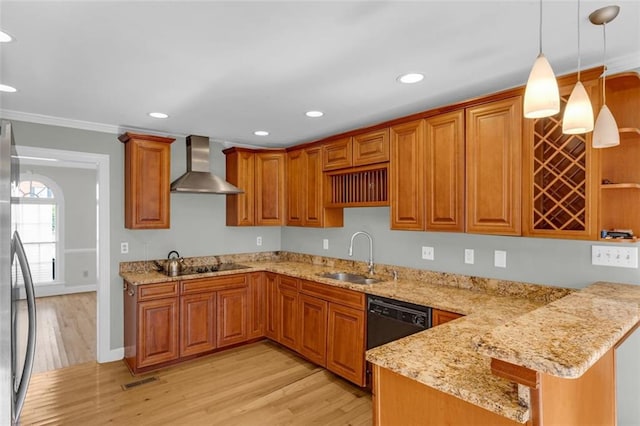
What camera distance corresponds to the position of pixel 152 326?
3420 millimetres

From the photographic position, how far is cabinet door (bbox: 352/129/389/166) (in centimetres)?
320

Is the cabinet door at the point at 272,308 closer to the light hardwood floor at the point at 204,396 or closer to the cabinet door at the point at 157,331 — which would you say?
the light hardwood floor at the point at 204,396

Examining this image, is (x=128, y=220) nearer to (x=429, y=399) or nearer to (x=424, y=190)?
(x=424, y=190)

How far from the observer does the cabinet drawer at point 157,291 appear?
335 centimetres

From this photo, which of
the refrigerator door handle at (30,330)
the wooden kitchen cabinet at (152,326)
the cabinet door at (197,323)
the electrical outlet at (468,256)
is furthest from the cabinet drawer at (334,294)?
the refrigerator door handle at (30,330)

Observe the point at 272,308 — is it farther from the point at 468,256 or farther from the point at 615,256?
the point at 615,256

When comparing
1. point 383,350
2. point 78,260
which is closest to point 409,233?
point 383,350

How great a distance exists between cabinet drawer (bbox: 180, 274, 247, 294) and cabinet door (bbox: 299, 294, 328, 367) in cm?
78

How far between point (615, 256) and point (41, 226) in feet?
28.3

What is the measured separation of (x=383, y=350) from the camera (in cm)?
154

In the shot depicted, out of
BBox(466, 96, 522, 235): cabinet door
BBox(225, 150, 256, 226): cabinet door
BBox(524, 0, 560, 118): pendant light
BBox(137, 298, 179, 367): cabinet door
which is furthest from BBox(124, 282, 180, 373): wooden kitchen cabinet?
BBox(524, 0, 560, 118): pendant light

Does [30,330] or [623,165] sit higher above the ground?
[623,165]

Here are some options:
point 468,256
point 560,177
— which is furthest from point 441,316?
point 560,177

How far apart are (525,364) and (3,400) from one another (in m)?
1.61
